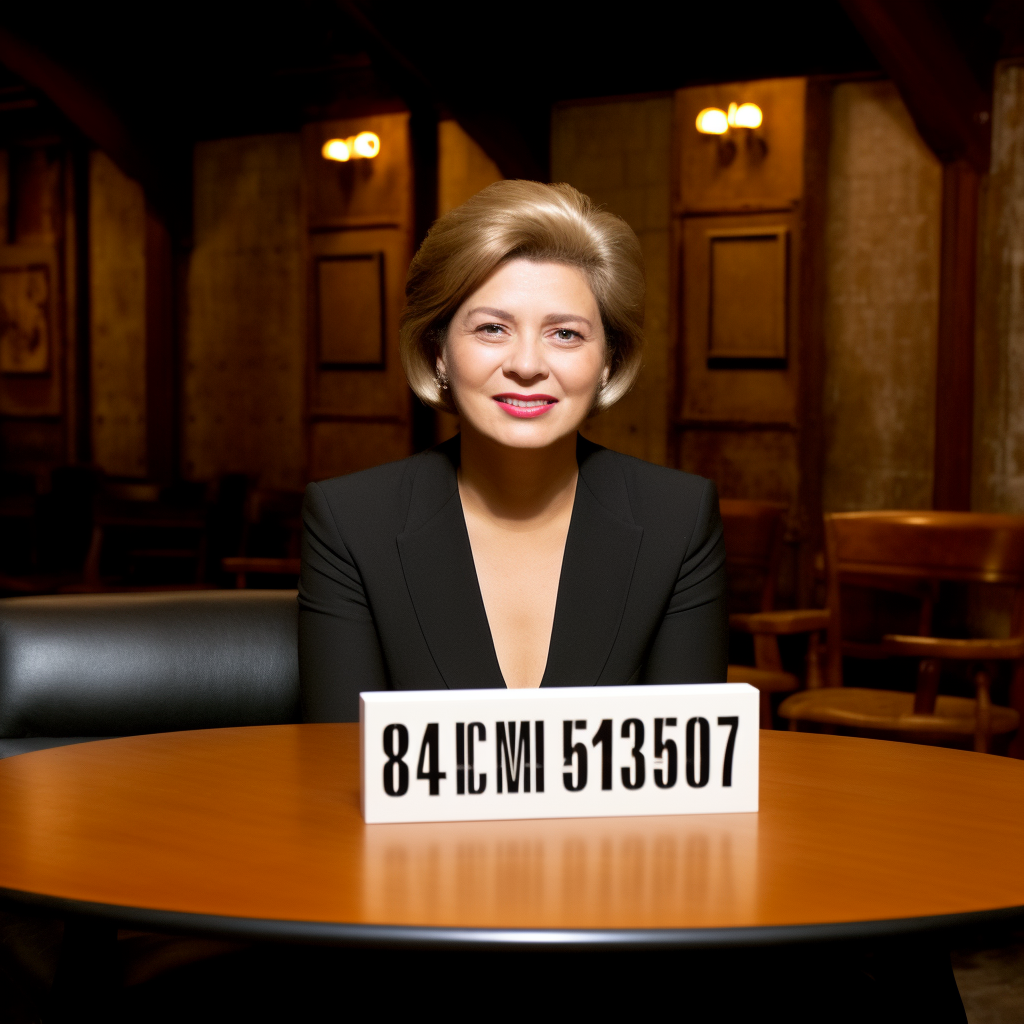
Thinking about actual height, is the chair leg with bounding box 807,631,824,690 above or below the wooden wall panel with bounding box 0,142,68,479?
below

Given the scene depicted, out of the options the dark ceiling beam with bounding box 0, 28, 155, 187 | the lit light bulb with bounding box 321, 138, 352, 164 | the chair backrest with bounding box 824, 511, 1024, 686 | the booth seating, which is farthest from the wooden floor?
the dark ceiling beam with bounding box 0, 28, 155, 187

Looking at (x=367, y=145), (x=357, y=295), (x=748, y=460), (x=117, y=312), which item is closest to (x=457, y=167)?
(x=367, y=145)

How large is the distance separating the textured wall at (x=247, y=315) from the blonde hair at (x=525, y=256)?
6.44 meters

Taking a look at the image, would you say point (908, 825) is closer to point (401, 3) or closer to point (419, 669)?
point (419, 669)

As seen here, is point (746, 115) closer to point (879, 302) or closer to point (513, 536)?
point (879, 302)

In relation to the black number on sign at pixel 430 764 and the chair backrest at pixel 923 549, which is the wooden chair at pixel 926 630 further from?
the black number on sign at pixel 430 764

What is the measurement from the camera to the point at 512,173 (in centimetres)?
706

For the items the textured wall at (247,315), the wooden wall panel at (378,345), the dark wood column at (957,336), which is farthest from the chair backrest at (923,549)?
the textured wall at (247,315)

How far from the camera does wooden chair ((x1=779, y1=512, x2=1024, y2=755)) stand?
3312 millimetres

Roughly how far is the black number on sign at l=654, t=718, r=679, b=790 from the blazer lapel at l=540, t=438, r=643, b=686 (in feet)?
1.95

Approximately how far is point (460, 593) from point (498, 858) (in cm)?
79

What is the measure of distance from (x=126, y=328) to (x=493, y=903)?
28.5 feet

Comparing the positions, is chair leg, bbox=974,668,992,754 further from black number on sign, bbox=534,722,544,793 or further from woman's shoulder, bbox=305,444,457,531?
black number on sign, bbox=534,722,544,793

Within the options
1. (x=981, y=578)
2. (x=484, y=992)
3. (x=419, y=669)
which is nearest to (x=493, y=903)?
(x=484, y=992)
